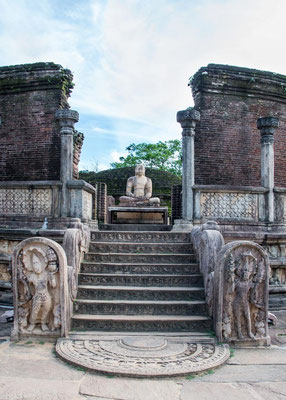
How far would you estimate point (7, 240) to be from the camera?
27.7 feet

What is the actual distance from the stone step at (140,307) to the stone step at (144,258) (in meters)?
1.18

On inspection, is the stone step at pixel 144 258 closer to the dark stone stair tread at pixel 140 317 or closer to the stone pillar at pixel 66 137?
the dark stone stair tread at pixel 140 317

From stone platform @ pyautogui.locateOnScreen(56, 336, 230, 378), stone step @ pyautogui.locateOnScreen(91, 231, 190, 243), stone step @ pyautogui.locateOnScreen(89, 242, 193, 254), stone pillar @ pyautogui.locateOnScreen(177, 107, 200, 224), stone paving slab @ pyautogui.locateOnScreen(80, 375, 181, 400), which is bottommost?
stone paving slab @ pyautogui.locateOnScreen(80, 375, 181, 400)

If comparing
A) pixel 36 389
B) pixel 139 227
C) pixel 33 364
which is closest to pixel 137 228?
pixel 139 227

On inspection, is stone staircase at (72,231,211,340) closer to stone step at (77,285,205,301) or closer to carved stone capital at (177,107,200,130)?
stone step at (77,285,205,301)

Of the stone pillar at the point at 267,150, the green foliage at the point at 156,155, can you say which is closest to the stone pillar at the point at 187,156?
the stone pillar at the point at 267,150

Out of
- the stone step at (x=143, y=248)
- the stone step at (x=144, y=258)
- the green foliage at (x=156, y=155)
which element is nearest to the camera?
the stone step at (x=144, y=258)

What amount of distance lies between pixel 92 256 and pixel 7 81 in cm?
865

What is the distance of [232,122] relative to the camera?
484 inches

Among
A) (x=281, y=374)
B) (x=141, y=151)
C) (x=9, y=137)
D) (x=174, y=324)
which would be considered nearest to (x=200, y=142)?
(x=9, y=137)

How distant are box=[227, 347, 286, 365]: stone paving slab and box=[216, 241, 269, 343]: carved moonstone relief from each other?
170mm

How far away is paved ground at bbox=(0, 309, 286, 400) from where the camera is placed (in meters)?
3.38

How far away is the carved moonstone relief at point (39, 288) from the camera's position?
4.87m

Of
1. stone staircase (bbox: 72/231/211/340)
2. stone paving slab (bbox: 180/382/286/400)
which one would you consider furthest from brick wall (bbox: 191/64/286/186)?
stone paving slab (bbox: 180/382/286/400)
